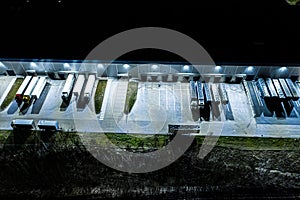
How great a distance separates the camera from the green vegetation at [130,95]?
3325cm

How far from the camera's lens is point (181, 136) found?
30016 millimetres

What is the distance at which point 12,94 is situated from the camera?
34.8 metres

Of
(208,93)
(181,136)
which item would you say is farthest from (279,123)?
(181,136)

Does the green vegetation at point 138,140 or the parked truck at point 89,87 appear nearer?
the green vegetation at point 138,140

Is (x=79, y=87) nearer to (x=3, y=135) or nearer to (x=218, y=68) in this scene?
(x=3, y=135)

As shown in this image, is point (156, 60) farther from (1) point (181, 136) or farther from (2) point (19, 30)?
(2) point (19, 30)

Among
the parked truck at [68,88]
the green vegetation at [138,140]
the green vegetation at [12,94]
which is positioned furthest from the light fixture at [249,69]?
the green vegetation at [12,94]

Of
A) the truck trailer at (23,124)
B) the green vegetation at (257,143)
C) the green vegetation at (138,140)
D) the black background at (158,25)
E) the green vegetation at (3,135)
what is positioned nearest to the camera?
the green vegetation at (257,143)

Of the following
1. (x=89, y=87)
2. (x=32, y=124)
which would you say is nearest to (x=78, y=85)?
(x=89, y=87)

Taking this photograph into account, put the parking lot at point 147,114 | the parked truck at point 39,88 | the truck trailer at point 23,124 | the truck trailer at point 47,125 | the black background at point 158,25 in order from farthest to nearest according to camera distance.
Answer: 1. the parked truck at point 39,88
2. the black background at point 158,25
3. the parking lot at point 147,114
4. the truck trailer at point 23,124
5. the truck trailer at point 47,125

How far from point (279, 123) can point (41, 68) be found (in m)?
31.3

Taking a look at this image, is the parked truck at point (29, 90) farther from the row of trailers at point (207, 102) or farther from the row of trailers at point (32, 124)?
the row of trailers at point (207, 102)

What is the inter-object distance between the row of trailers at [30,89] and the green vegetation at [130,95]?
1150 cm

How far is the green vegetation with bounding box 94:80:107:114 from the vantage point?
33.3m
